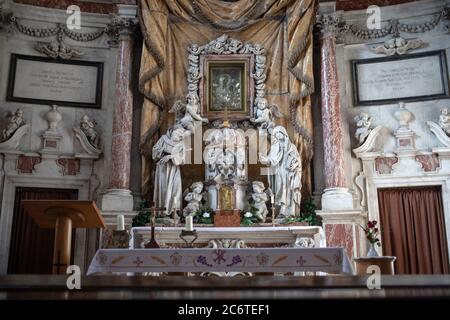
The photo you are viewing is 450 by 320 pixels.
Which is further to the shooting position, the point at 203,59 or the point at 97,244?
the point at 203,59

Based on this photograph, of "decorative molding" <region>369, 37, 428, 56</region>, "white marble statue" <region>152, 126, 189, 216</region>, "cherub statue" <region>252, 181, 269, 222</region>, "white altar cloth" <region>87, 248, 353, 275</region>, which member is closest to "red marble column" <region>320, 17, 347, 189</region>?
"decorative molding" <region>369, 37, 428, 56</region>

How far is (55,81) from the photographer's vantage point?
970 centimetres

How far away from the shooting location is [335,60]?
9477 mm

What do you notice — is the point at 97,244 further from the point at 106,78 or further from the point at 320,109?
the point at 320,109

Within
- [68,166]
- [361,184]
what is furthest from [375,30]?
[68,166]

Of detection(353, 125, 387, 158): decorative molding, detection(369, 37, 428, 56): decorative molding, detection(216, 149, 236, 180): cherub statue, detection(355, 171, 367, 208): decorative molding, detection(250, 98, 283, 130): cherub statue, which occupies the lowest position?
detection(355, 171, 367, 208): decorative molding

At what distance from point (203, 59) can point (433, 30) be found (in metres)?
4.36

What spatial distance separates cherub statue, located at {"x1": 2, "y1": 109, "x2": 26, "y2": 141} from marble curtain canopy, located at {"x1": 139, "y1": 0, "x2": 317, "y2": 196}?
7.19 feet

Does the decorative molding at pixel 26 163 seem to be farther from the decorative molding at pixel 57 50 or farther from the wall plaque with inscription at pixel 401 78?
the wall plaque with inscription at pixel 401 78

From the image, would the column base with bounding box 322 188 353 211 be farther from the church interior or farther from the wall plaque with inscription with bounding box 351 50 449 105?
the wall plaque with inscription with bounding box 351 50 449 105

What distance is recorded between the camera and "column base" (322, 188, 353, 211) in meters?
8.55

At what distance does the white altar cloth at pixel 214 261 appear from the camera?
213 inches

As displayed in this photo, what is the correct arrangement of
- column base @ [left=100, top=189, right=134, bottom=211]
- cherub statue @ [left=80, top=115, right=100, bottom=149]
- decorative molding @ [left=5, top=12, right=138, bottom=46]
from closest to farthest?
column base @ [left=100, top=189, right=134, bottom=211] < cherub statue @ [left=80, top=115, right=100, bottom=149] < decorative molding @ [left=5, top=12, right=138, bottom=46]
